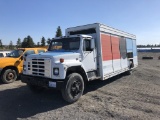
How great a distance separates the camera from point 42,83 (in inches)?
255

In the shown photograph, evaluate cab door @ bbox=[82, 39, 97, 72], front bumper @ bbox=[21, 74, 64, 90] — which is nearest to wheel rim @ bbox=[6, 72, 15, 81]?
front bumper @ bbox=[21, 74, 64, 90]

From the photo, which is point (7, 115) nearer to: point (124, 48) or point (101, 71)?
point (101, 71)

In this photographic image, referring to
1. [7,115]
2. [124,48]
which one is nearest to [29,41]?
[124,48]

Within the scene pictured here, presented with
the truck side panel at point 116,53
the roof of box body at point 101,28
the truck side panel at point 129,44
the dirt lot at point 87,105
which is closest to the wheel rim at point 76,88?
the dirt lot at point 87,105

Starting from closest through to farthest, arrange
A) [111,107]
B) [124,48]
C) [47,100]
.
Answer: [111,107]
[47,100]
[124,48]

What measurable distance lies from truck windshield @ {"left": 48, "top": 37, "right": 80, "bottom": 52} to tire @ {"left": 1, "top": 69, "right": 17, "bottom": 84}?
3.51 meters

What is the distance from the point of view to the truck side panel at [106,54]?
8620 millimetres

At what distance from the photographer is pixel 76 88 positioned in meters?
6.80

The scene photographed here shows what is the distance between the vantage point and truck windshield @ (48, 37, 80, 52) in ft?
A: 24.8

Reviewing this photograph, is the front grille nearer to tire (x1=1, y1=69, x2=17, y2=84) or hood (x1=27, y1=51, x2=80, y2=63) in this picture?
hood (x1=27, y1=51, x2=80, y2=63)

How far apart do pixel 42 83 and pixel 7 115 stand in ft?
4.96

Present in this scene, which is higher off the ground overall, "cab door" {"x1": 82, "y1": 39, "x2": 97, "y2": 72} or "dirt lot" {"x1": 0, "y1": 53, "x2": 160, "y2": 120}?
"cab door" {"x1": 82, "y1": 39, "x2": 97, "y2": 72}

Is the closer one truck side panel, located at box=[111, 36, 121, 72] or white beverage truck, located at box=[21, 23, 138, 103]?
white beverage truck, located at box=[21, 23, 138, 103]

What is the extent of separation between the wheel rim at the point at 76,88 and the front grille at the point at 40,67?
99cm
